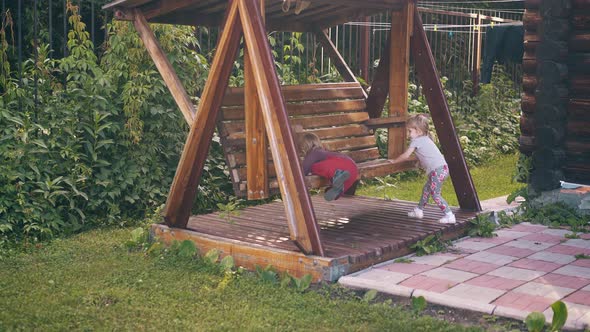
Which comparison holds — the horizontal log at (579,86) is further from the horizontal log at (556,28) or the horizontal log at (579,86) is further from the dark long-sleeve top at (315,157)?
the dark long-sleeve top at (315,157)

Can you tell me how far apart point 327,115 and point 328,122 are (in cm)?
14

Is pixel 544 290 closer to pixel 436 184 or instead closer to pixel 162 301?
pixel 436 184

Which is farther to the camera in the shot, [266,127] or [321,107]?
[321,107]

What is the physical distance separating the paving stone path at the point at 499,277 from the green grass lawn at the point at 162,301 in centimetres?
30

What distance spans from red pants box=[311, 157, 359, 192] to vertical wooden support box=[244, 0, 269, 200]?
597mm

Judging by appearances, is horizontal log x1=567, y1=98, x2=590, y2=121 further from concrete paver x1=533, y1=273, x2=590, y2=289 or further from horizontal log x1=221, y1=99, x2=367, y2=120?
concrete paver x1=533, y1=273, x2=590, y2=289

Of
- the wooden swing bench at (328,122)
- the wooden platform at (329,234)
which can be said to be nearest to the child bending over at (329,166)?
the wooden swing bench at (328,122)

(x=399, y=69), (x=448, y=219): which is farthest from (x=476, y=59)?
(x=448, y=219)

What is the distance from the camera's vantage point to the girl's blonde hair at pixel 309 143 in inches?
248

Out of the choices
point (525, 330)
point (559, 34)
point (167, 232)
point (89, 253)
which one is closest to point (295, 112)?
point (167, 232)

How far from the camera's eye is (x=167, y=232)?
602cm

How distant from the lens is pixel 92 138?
6934 mm

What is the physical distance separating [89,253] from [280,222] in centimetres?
154

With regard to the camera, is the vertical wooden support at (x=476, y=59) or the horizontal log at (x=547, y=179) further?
the vertical wooden support at (x=476, y=59)
